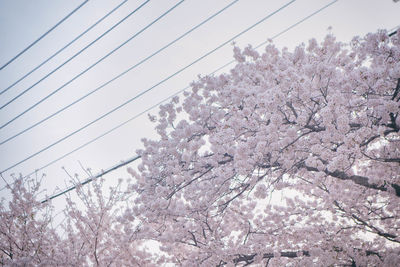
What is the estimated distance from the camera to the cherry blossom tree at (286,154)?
373 cm

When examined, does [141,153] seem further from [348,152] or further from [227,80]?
→ [348,152]

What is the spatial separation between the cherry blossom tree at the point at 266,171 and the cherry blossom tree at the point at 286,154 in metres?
0.03

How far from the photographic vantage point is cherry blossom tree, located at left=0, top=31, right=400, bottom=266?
12.7 feet

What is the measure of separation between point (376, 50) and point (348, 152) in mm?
1617

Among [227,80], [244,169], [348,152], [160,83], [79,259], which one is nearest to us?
[348,152]

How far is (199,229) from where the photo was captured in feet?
22.9

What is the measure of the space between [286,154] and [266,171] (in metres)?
0.64

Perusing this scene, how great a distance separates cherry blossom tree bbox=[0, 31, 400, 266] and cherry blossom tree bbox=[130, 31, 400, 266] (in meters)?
0.03

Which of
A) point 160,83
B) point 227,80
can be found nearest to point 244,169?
point 227,80

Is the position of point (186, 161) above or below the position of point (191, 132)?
below

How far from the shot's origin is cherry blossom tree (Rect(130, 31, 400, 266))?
147 inches

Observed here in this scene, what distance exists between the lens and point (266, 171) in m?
4.86

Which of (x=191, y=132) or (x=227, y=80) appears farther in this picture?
(x=227, y=80)

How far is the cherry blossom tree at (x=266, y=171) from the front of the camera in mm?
3869
